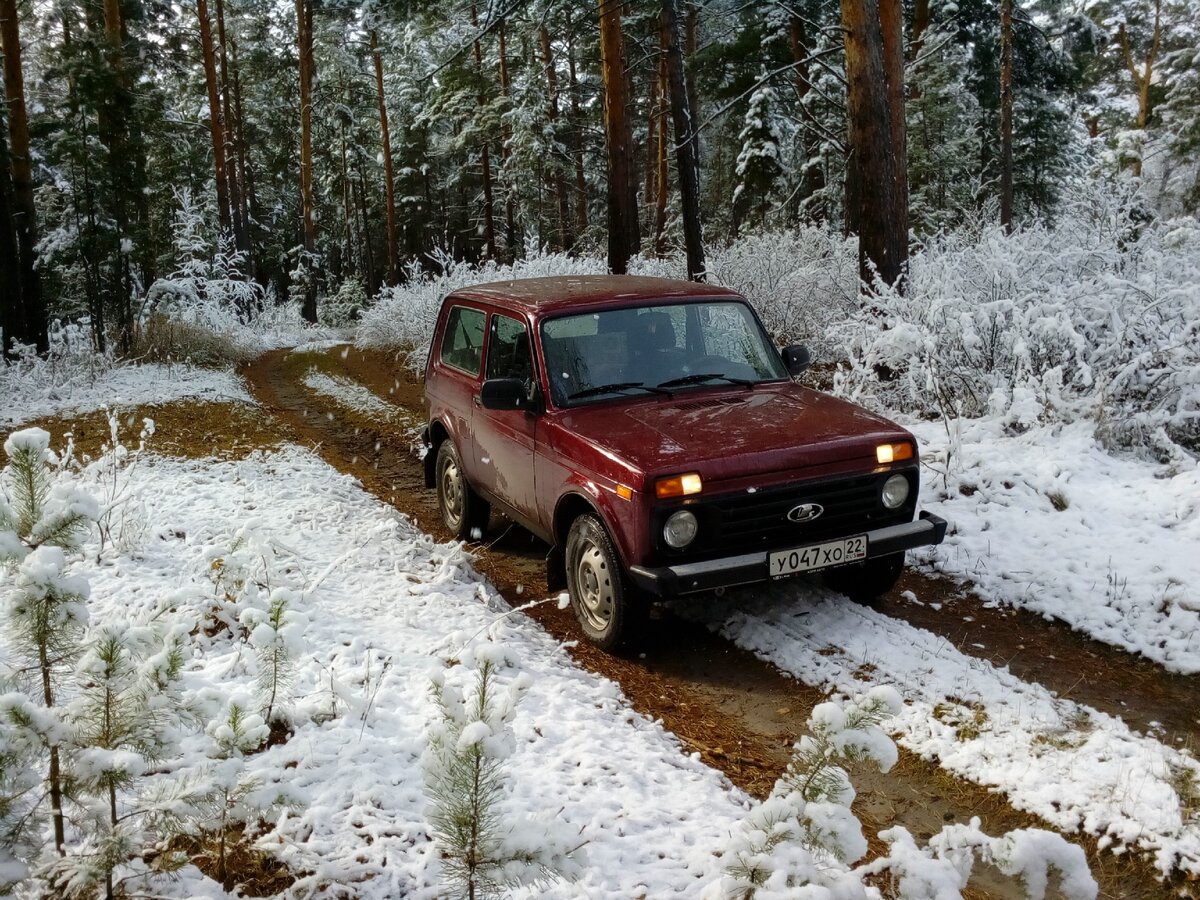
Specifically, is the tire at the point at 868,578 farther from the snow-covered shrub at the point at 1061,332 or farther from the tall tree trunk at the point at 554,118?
the tall tree trunk at the point at 554,118

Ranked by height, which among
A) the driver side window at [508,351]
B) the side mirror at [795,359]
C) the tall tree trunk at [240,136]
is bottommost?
the side mirror at [795,359]

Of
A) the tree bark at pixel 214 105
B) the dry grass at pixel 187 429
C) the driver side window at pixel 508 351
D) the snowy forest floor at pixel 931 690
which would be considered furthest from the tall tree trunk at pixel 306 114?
the driver side window at pixel 508 351

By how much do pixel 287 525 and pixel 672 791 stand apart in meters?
4.44

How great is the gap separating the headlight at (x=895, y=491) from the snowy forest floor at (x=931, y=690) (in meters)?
0.76

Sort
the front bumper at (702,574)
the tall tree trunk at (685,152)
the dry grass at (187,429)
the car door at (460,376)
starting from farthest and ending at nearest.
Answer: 1. the tall tree trunk at (685,152)
2. the dry grass at (187,429)
3. the car door at (460,376)
4. the front bumper at (702,574)

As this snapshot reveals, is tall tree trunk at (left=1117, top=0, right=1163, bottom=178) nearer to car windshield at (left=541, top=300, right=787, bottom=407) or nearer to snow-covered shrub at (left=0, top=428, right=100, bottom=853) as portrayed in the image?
car windshield at (left=541, top=300, right=787, bottom=407)

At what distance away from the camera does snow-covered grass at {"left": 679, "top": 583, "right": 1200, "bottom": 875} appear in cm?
343

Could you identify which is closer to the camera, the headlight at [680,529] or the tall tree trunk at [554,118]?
the headlight at [680,529]

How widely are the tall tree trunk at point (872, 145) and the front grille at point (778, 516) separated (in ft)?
16.9

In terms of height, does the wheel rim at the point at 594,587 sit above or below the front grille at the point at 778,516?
below

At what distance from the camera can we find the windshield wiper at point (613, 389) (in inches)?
218

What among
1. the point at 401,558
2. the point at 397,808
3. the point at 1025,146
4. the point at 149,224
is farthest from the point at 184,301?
the point at 1025,146

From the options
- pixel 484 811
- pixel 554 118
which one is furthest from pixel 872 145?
pixel 554 118

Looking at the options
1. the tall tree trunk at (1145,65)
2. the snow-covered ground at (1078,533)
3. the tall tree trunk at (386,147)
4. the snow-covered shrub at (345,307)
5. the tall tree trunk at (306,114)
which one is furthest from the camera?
the tall tree trunk at (1145,65)
